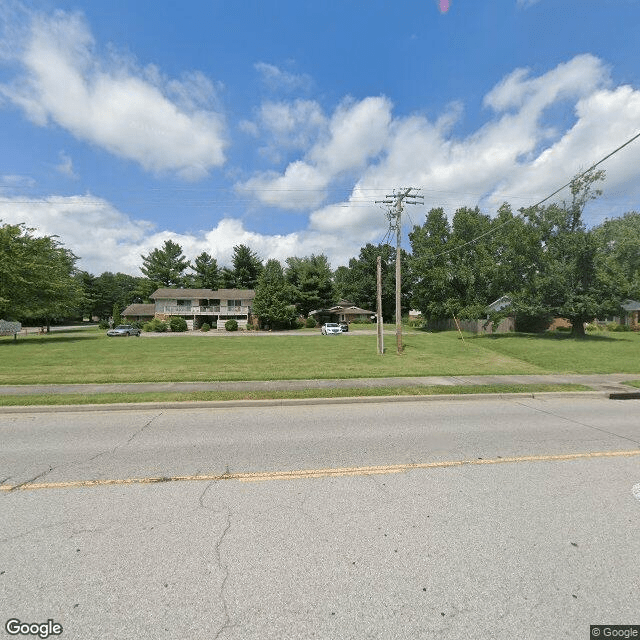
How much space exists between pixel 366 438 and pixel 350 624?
3.78 m

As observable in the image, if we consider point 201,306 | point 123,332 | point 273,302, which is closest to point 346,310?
point 273,302

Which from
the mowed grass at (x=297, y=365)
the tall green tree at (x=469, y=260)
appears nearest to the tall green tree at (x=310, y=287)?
the tall green tree at (x=469, y=260)

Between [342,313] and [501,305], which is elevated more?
[501,305]

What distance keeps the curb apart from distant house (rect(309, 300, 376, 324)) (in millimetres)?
51717

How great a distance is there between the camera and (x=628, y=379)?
11.6m

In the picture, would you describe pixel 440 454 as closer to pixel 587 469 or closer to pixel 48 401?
pixel 587 469

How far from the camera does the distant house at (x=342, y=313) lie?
6141cm

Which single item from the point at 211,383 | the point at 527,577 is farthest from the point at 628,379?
the point at 211,383

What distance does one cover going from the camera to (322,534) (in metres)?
3.26

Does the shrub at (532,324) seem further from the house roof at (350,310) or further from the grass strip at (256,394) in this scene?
the grass strip at (256,394)

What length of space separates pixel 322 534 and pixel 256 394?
6224 millimetres

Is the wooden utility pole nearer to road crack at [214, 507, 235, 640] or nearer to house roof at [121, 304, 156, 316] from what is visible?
road crack at [214, 507, 235, 640]

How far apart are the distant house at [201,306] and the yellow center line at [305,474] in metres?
52.6

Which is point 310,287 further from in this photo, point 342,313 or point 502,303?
point 502,303
